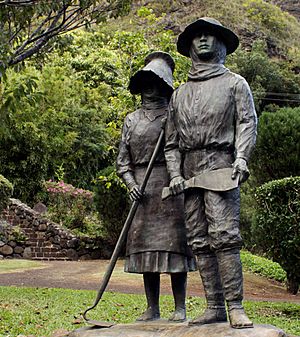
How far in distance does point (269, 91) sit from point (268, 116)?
21.5 m

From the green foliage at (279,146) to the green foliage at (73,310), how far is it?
4.81m

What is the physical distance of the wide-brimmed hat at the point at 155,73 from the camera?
548 cm

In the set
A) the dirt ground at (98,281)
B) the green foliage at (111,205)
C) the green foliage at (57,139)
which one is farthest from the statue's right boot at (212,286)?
the green foliage at (57,139)

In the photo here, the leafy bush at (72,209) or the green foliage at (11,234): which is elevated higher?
the leafy bush at (72,209)

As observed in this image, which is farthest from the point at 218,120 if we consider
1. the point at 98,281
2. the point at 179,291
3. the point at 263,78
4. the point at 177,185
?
the point at 263,78

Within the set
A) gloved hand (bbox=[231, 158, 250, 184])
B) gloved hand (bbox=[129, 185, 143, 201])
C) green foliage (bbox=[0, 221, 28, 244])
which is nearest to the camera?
gloved hand (bbox=[231, 158, 250, 184])

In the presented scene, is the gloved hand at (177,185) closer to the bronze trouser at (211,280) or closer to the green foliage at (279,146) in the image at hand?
the bronze trouser at (211,280)

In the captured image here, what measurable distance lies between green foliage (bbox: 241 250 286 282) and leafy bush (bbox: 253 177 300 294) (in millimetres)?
5587

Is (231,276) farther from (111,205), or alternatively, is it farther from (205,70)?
(111,205)

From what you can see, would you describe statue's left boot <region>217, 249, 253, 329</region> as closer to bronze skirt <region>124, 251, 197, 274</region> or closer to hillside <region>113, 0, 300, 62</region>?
bronze skirt <region>124, 251, 197, 274</region>

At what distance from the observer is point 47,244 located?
19.9 m

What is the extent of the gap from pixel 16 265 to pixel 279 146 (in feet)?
26.8

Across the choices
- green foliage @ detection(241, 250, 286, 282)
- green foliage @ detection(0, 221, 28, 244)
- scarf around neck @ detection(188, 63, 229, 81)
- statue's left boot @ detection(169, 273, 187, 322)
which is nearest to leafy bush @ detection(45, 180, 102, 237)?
green foliage @ detection(0, 221, 28, 244)

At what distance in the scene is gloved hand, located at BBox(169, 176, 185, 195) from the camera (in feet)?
16.2
